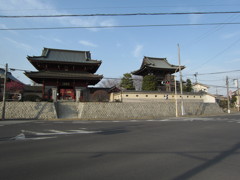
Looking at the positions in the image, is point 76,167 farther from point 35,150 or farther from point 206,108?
point 206,108

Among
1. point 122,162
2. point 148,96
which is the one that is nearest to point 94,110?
point 148,96

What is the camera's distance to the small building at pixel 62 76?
88.0ft

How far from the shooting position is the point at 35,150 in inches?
235

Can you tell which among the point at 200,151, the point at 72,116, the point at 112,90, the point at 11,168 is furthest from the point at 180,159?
the point at 112,90

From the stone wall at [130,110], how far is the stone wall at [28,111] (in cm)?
419

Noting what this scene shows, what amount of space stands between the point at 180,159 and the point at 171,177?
143cm

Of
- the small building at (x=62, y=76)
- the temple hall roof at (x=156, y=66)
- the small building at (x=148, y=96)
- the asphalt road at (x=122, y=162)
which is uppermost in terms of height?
the temple hall roof at (x=156, y=66)

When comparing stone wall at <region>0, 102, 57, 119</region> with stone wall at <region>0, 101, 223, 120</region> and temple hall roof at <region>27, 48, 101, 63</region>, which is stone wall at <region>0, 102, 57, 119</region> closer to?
stone wall at <region>0, 101, 223, 120</region>

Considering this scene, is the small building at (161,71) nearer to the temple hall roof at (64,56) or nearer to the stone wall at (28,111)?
the temple hall roof at (64,56)

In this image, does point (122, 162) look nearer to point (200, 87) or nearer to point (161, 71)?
point (161, 71)

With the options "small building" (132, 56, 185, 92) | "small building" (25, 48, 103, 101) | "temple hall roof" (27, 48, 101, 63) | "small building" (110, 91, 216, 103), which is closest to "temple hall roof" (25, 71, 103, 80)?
"small building" (25, 48, 103, 101)

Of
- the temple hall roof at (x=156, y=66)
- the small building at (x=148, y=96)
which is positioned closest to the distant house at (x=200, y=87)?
the temple hall roof at (x=156, y=66)

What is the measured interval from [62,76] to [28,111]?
7.19 metres

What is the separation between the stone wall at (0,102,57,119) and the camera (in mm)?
21891
